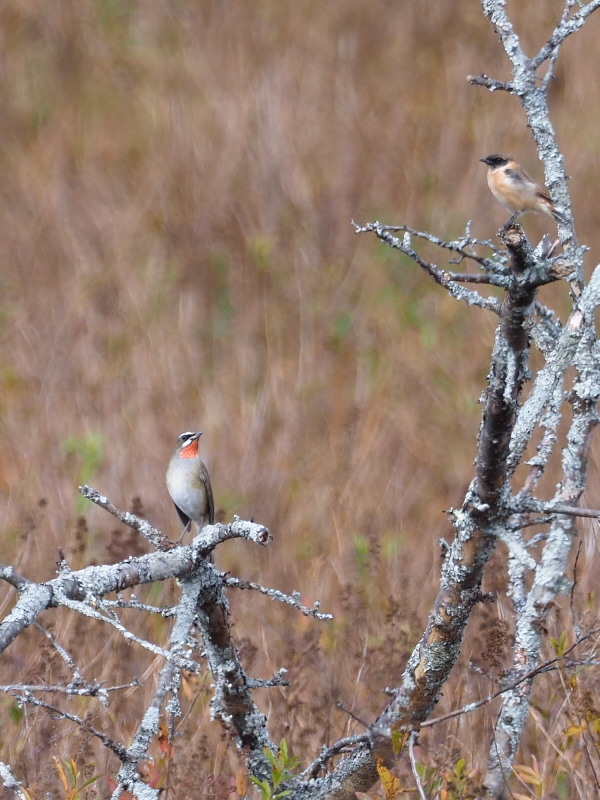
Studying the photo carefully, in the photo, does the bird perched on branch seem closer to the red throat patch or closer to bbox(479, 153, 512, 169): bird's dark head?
the red throat patch

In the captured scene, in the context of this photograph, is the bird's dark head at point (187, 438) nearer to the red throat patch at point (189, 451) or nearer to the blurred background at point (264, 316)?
the red throat patch at point (189, 451)

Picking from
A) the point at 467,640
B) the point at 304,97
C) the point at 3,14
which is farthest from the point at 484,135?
the point at 467,640

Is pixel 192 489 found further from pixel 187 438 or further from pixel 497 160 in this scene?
pixel 497 160

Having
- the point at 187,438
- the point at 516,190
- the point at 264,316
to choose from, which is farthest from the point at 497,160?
the point at 264,316

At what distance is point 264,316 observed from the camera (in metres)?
8.52

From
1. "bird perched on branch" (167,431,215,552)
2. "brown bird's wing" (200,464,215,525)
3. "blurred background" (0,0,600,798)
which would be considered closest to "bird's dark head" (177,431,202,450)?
"bird perched on branch" (167,431,215,552)

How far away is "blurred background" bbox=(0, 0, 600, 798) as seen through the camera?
476cm

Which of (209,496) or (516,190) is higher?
(516,190)

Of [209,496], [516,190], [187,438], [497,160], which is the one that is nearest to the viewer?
[516,190]

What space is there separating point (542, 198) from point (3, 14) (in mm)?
8176

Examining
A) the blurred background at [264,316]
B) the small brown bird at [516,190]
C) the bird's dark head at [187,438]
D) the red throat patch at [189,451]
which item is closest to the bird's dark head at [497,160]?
the small brown bird at [516,190]

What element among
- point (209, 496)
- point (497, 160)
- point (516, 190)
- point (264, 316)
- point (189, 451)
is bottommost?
point (209, 496)

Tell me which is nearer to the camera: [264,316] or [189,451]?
[189,451]

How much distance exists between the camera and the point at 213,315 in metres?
8.62
